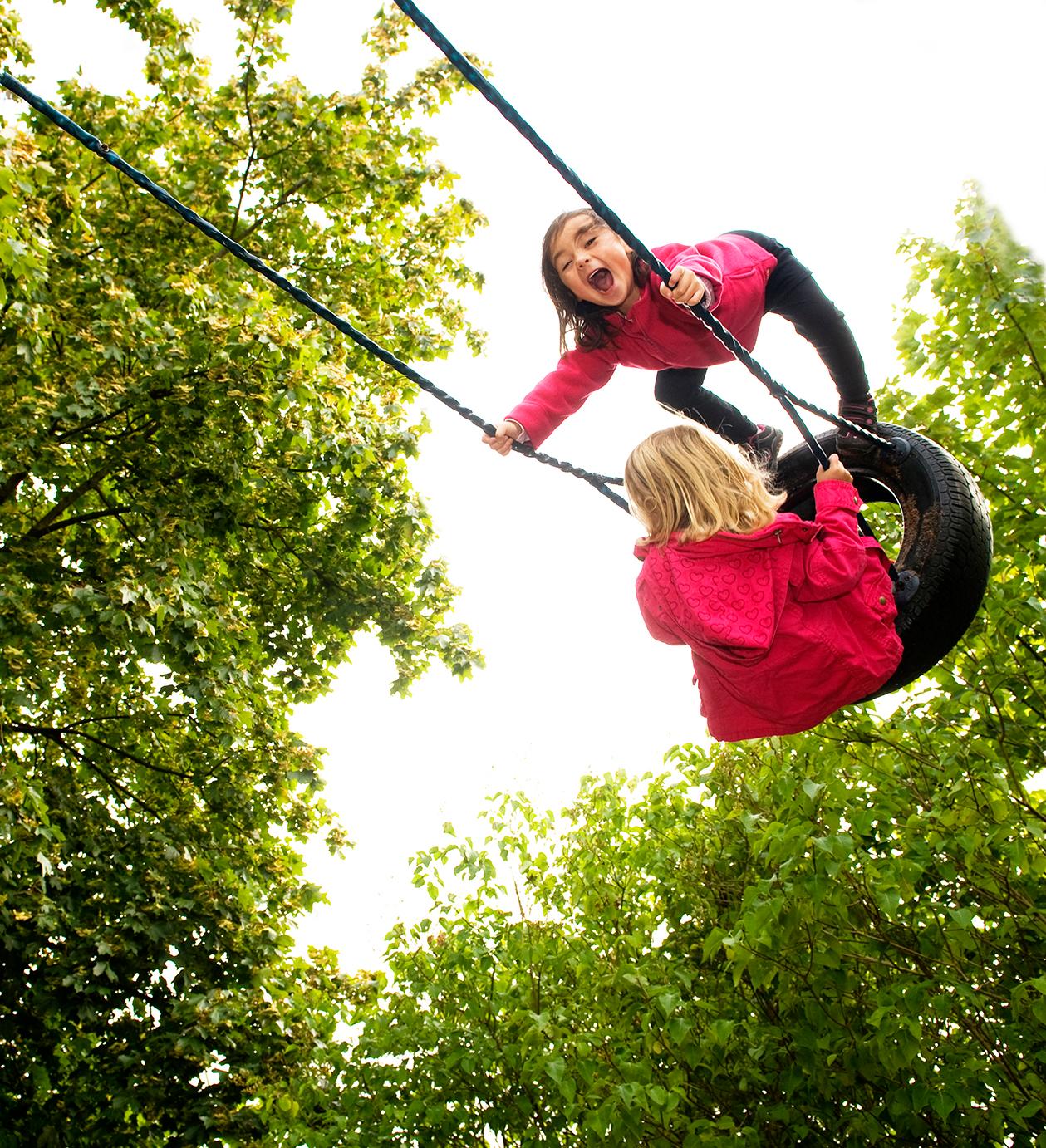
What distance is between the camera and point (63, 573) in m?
5.78

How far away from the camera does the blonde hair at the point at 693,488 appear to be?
7.08ft

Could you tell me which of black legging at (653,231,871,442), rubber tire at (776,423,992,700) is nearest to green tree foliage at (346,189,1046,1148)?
rubber tire at (776,423,992,700)

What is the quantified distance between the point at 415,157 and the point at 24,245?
5.29 meters

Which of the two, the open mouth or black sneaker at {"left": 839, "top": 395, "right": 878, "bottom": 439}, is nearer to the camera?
the open mouth

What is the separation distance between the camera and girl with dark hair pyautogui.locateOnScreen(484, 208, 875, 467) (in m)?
2.69

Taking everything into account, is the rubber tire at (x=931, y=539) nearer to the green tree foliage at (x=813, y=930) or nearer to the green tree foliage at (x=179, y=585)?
the green tree foliage at (x=813, y=930)

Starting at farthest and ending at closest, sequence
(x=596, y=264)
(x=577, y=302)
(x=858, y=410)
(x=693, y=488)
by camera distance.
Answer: (x=858, y=410)
(x=577, y=302)
(x=596, y=264)
(x=693, y=488)

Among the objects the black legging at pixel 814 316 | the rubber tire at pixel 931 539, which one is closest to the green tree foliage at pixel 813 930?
the rubber tire at pixel 931 539

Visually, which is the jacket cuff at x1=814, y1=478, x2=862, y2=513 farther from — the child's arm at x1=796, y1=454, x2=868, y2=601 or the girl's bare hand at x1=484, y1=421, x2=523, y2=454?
the girl's bare hand at x1=484, y1=421, x2=523, y2=454

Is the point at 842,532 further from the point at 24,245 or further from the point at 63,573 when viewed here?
the point at 63,573

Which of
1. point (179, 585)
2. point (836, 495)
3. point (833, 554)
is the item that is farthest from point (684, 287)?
point (179, 585)

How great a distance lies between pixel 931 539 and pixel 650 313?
1037 millimetres

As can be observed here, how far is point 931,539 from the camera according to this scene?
249 centimetres

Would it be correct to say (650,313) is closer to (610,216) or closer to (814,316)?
(814,316)
